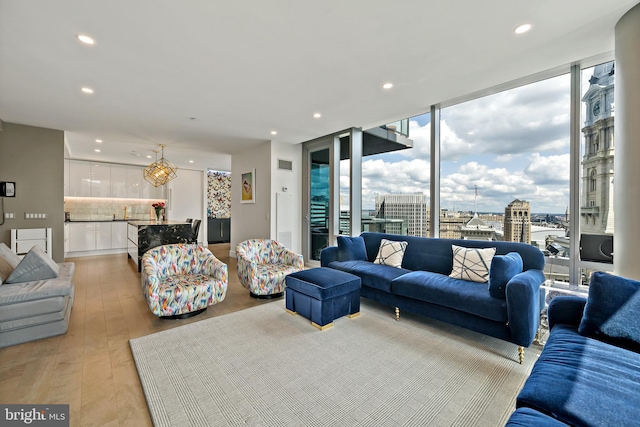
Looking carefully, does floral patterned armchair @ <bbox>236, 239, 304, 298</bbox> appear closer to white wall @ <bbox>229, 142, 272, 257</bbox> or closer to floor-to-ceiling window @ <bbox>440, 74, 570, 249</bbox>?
white wall @ <bbox>229, 142, 272, 257</bbox>

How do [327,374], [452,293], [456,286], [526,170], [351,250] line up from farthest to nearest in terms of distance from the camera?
[351,250]
[526,170]
[456,286]
[452,293]
[327,374]

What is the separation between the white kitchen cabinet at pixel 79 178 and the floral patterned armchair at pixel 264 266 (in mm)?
6244

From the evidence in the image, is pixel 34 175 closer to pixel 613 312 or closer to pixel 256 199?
pixel 256 199

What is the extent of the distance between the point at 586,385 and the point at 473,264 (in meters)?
1.78

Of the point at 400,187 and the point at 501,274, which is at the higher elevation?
the point at 400,187

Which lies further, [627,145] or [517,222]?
[517,222]

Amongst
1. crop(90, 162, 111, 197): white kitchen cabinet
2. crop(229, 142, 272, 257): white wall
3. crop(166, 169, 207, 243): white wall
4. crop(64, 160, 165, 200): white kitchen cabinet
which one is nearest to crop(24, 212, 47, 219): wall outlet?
crop(64, 160, 165, 200): white kitchen cabinet

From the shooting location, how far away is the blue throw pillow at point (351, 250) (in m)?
3.98

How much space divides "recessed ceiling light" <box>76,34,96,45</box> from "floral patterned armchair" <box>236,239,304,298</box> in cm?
261

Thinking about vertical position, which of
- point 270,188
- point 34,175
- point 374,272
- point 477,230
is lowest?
point 374,272

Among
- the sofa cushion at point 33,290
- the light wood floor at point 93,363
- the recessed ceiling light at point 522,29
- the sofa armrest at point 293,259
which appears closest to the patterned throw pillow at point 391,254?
the sofa armrest at point 293,259

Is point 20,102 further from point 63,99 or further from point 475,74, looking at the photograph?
point 475,74

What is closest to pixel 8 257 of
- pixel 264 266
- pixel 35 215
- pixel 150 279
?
pixel 150 279

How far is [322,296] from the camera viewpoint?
281cm
